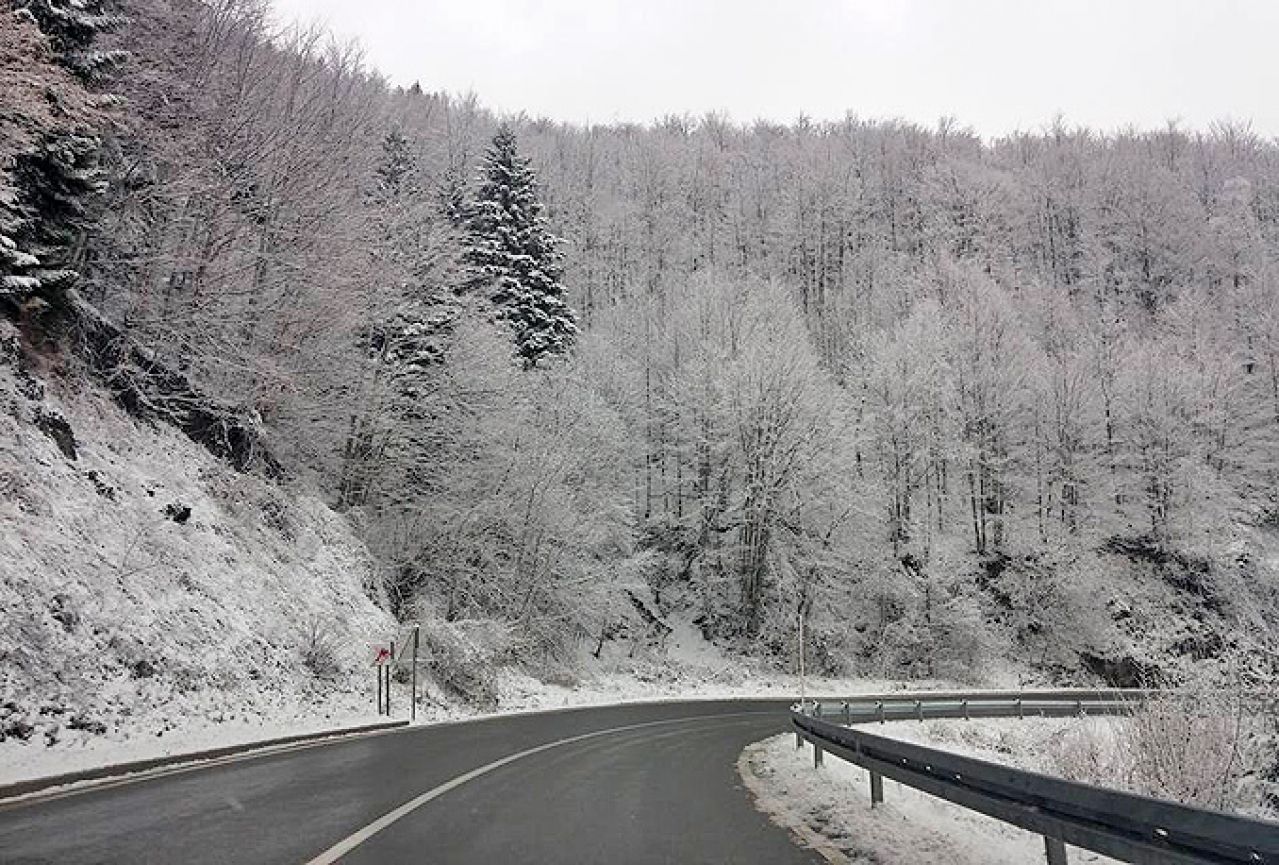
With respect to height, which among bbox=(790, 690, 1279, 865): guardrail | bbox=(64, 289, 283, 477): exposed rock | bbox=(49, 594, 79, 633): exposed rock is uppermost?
bbox=(64, 289, 283, 477): exposed rock

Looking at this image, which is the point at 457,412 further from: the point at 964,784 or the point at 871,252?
the point at 871,252

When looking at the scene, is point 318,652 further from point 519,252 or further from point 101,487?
point 519,252

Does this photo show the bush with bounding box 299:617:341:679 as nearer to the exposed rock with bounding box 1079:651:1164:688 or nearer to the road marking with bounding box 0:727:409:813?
the road marking with bounding box 0:727:409:813

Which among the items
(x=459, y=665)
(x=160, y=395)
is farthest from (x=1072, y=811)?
(x=160, y=395)

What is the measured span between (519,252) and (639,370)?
442 inches

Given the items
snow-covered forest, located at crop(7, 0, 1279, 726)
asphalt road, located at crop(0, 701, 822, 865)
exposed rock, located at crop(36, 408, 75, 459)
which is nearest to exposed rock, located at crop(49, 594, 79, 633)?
asphalt road, located at crop(0, 701, 822, 865)

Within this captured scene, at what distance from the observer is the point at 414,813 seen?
7684 millimetres

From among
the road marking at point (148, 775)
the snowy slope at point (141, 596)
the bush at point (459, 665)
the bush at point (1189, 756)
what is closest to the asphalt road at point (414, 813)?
the road marking at point (148, 775)

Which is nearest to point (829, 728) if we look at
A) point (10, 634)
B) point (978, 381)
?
point (10, 634)

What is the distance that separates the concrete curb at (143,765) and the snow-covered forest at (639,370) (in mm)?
7525

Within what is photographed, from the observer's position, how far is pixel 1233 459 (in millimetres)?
47656

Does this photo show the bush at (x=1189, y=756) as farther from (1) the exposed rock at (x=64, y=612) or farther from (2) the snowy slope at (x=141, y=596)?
(1) the exposed rock at (x=64, y=612)

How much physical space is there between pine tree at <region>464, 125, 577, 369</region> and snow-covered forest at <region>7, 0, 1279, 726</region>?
186 millimetres

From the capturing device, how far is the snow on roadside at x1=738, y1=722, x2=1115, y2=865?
638 cm
